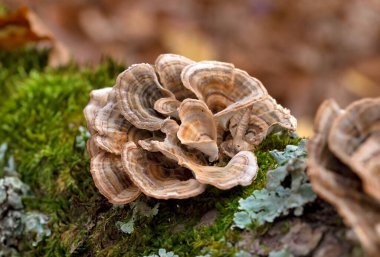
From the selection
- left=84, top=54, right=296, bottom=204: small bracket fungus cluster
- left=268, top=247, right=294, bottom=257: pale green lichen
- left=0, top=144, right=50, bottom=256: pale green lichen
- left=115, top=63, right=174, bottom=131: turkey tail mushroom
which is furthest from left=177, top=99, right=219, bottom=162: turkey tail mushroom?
left=0, top=144, right=50, bottom=256: pale green lichen

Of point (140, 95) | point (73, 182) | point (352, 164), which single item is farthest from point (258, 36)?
point (352, 164)

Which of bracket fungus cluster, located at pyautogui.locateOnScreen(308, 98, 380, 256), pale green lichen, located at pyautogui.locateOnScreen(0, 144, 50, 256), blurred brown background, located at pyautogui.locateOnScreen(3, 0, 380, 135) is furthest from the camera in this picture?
blurred brown background, located at pyautogui.locateOnScreen(3, 0, 380, 135)

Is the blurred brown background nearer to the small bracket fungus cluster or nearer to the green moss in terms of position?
the green moss

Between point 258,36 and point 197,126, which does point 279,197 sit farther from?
point 258,36

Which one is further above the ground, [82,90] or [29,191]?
[82,90]

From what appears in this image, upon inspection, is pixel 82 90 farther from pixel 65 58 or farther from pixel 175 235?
pixel 175 235

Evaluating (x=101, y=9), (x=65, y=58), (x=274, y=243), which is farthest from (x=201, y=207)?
(x=101, y=9)
